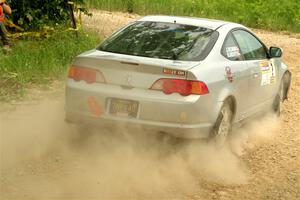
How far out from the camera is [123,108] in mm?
6078

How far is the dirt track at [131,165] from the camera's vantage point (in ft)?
18.0

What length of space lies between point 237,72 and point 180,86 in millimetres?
1194

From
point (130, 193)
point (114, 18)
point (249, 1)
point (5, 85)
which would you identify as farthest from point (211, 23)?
point (249, 1)

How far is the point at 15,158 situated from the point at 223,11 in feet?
57.9

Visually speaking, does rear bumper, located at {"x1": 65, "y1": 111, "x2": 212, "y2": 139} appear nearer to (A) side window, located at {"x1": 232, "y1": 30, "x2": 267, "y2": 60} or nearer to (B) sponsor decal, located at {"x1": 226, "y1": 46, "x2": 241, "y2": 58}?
(B) sponsor decal, located at {"x1": 226, "y1": 46, "x2": 241, "y2": 58}

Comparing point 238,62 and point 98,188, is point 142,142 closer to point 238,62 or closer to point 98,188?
point 98,188

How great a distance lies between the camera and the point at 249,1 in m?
24.6

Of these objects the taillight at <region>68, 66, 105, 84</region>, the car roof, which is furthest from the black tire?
the taillight at <region>68, 66, 105, 84</region>

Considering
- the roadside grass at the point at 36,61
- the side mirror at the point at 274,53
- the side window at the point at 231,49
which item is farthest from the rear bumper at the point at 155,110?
the roadside grass at the point at 36,61

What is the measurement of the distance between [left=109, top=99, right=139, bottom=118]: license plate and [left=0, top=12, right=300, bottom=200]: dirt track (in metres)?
0.25

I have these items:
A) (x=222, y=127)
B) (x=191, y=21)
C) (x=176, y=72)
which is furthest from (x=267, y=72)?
(x=176, y=72)

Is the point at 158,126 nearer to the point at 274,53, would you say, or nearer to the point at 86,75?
the point at 86,75

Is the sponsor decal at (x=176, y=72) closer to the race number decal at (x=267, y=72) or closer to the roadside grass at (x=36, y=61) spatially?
the race number decal at (x=267, y=72)

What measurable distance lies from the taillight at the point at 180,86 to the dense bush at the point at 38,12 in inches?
249
